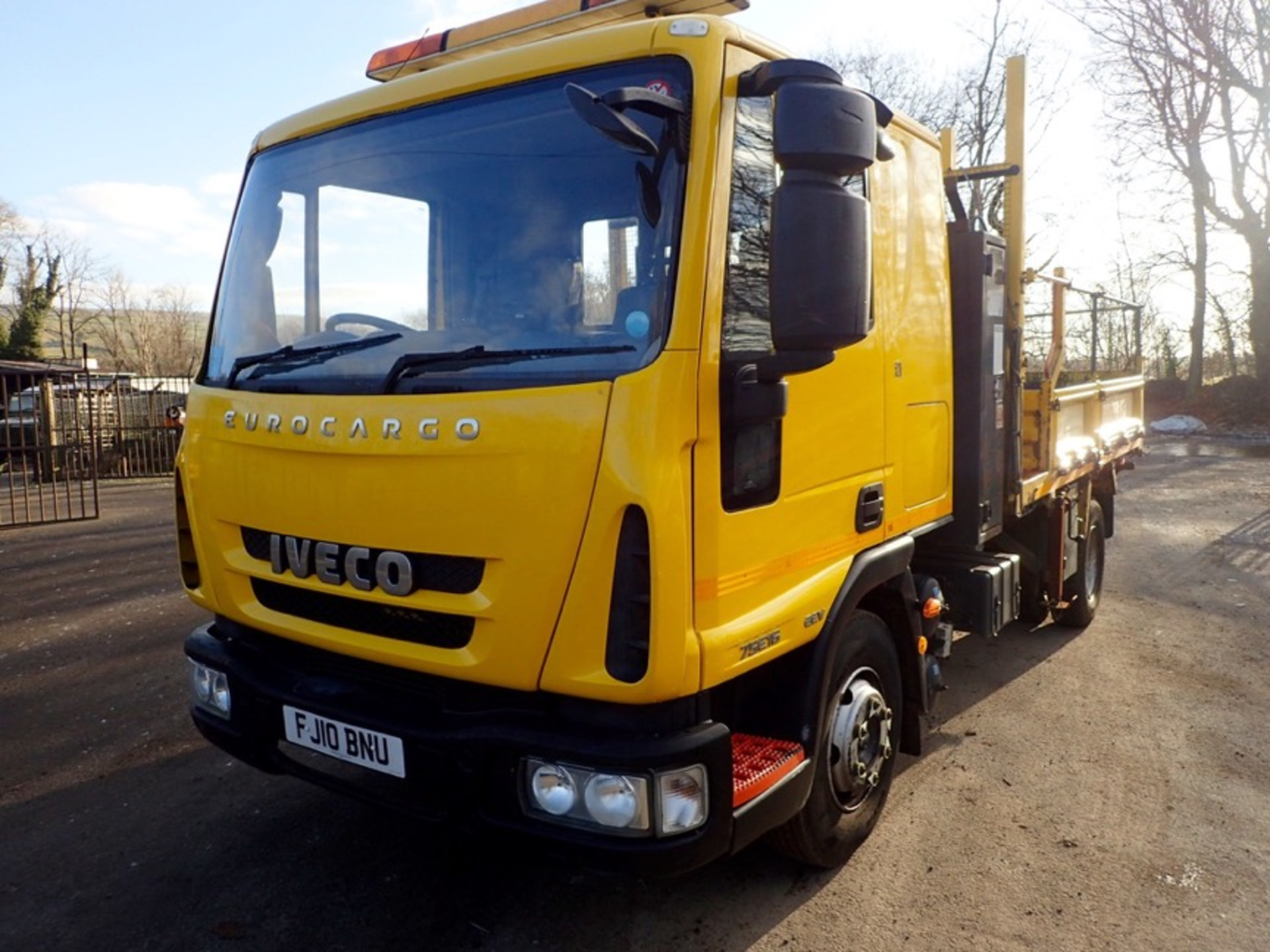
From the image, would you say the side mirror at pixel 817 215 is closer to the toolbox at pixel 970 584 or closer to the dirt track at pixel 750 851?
the dirt track at pixel 750 851

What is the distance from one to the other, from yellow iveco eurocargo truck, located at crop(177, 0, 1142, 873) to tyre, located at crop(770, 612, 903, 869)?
2 centimetres

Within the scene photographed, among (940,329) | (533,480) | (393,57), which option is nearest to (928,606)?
(940,329)

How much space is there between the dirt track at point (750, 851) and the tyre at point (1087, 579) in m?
0.49

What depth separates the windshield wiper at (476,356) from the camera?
91.4 inches

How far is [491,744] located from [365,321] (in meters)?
1.37

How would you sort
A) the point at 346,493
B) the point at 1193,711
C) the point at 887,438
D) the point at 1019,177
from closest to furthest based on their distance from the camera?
the point at 346,493, the point at 887,438, the point at 1019,177, the point at 1193,711

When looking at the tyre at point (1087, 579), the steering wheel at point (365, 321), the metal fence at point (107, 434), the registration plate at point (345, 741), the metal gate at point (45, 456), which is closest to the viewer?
the registration plate at point (345, 741)

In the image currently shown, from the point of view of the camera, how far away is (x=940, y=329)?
145 inches

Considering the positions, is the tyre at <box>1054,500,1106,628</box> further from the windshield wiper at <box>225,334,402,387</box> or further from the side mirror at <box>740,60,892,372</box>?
the windshield wiper at <box>225,334,402,387</box>

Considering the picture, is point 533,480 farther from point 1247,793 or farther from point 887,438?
point 1247,793

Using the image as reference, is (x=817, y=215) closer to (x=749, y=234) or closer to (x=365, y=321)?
(x=749, y=234)

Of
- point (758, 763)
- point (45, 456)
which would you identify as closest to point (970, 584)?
point (758, 763)

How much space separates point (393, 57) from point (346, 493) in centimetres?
201

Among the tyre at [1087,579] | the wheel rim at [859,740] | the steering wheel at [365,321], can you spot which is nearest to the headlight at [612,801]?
the wheel rim at [859,740]
